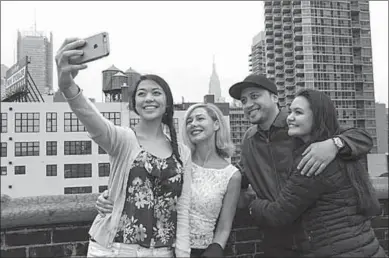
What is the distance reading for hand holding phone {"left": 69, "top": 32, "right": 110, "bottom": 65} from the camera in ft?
4.07

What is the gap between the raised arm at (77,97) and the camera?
1.29 meters

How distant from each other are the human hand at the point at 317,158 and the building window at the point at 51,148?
120 ft

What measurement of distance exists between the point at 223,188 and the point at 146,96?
1.88 feet

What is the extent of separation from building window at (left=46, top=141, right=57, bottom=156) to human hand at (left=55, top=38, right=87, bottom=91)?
3657 cm

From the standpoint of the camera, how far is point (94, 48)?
126 centimetres

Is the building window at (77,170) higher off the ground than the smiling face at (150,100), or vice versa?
the smiling face at (150,100)

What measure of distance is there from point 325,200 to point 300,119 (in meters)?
0.38

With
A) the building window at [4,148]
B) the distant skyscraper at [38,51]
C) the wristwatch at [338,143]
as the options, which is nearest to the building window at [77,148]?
the building window at [4,148]

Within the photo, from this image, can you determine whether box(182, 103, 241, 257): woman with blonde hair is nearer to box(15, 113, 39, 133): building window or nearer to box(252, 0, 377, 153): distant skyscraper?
box(15, 113, 39, 133): building window

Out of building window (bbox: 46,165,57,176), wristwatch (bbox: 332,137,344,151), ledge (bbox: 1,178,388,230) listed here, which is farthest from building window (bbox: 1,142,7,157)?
wristwatch (bbox: 332,137,344,151)

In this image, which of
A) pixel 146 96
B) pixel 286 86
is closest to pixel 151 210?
pixel 146 96

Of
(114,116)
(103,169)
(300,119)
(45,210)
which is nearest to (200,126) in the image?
(300,119)

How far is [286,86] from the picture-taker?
57750 millimetres

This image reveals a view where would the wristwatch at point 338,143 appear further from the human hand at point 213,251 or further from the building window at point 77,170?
the building window at point 77,170
